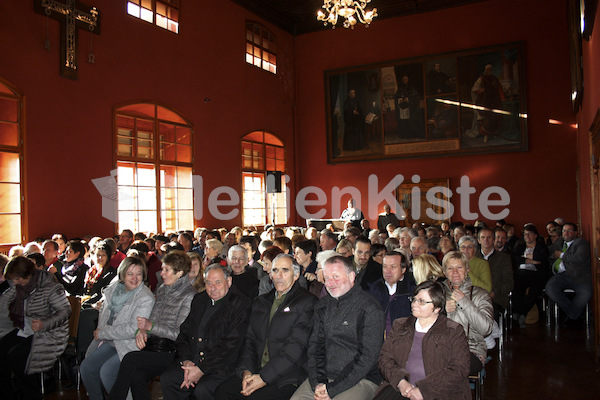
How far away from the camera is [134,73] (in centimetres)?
1053

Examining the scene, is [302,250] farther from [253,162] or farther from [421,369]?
[253,162]

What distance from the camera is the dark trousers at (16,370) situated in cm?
426

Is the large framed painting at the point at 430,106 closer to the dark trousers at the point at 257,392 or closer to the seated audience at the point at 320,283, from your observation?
the seated audience at the point at 320,283

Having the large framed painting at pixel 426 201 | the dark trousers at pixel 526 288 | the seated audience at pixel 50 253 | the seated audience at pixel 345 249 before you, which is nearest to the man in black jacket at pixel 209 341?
the seated audience at pixel 345 249

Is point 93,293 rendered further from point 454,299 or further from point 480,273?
point 480,273

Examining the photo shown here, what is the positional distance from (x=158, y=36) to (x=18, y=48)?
336cm

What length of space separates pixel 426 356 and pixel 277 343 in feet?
3.64

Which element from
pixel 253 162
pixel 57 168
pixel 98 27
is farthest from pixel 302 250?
pixel 253 162

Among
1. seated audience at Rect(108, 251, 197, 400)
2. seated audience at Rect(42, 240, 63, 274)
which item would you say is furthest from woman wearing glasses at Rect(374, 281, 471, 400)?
seated audience at Rect(42, 240, 63, 274)

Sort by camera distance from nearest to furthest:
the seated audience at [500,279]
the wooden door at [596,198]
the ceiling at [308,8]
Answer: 1. the wooden door at [596,198]
2. the seated audience at [500,279]
3. the ceiling at [308,8]

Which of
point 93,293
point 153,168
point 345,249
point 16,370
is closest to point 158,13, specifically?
point 153,168

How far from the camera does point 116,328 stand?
13.7 ft

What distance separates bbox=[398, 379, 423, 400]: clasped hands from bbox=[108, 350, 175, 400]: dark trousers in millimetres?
2055

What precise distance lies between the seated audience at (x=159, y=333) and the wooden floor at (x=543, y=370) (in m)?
0.71
